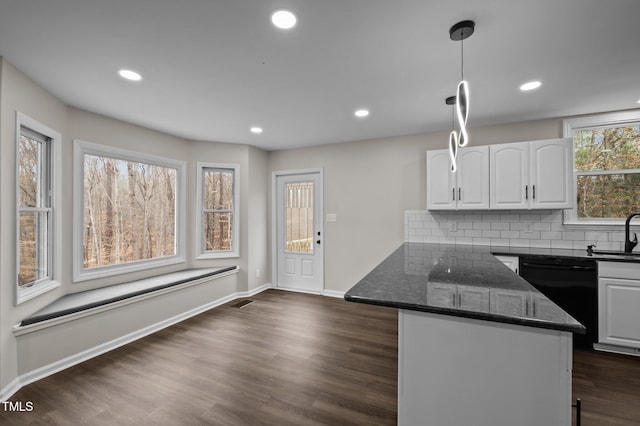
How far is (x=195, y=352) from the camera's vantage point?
2.70 meters

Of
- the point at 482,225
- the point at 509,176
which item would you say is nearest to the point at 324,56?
the point at 509,176

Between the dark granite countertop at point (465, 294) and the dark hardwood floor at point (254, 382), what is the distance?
0.95 metres

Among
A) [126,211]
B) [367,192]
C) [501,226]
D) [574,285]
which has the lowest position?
[574,285]

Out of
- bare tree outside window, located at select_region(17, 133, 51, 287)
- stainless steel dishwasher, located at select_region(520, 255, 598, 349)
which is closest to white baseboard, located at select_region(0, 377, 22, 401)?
bare tree outside window, located at select_region(17, 133, 51, 287)

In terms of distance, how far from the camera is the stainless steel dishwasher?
2.64m

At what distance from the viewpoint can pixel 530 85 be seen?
247cm

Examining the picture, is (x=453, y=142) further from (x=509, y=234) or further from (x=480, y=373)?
(x=509, y=234)

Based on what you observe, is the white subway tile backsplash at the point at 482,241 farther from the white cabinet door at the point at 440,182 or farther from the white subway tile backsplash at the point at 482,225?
the white cabinet door at the point at 440,182

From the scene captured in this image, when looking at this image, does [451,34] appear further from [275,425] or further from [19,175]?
[19,175]

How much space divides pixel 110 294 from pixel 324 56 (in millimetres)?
3061

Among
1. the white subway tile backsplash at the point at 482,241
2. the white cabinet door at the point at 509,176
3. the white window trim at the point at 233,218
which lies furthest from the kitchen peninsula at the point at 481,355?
the white window trim at the point at 233,218

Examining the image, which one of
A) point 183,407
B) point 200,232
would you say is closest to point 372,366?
point 183,407

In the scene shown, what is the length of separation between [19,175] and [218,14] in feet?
7.03

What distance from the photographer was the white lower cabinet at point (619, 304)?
2.53 metres
